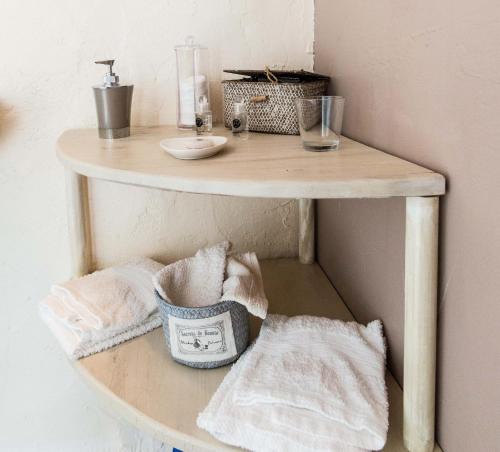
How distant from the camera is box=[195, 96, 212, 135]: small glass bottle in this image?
97 centimetres

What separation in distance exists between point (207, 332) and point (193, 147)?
262 millimetres

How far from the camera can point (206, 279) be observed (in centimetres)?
89

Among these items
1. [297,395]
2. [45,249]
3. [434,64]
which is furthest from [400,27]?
[45,249]

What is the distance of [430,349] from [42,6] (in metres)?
0.90

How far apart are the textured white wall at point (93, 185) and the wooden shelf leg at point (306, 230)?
35 mm

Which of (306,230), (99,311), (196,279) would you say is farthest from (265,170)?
(306,230)

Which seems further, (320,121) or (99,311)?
(99,311)

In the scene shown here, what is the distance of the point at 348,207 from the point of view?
986 mm

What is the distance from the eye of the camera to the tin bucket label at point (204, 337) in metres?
0.79

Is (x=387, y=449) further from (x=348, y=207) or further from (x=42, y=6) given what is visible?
(x=42, y=6)

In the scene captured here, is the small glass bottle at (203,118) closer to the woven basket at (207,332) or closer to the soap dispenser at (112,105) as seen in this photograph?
the soap dispenser at (112,105)

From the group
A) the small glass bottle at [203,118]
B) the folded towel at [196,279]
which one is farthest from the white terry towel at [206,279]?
the small glass bottle at [203,118]

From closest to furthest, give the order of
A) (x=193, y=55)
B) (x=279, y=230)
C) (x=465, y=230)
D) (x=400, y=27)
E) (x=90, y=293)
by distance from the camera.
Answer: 1. (x=465, y=230)
2. (x=400, y=27)
3. (x=90, y=293)
4. (x=193, y=55)
5. (x=279, y=230)

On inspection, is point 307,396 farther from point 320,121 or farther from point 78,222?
point 78,222
